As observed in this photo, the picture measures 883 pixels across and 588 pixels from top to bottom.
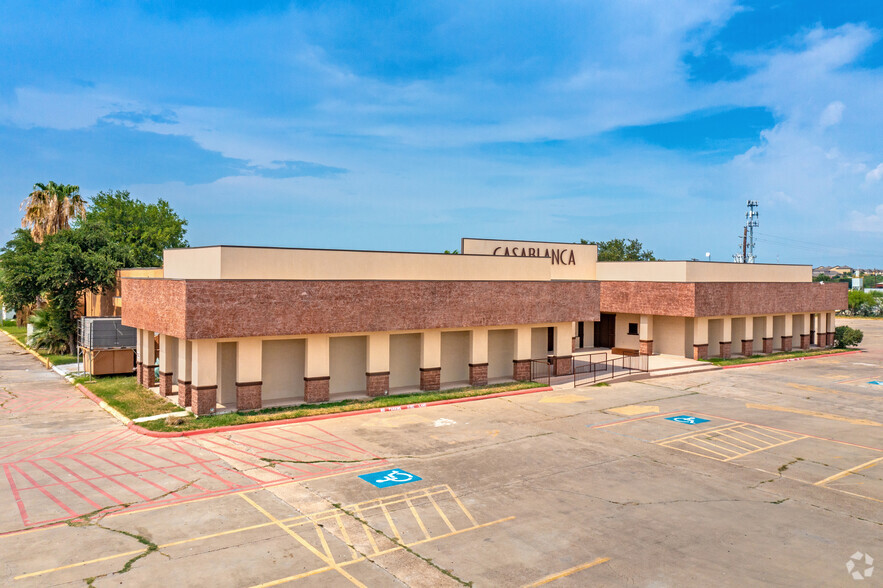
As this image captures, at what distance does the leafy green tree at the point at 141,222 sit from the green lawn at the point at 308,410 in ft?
117

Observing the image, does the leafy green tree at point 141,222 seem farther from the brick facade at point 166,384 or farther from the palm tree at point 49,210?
the brick facade at point 166,384

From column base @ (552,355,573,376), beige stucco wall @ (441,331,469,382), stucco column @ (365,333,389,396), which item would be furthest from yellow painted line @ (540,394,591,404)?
stucco column @ (365,333,389,396)

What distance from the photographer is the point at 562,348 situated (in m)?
33.9

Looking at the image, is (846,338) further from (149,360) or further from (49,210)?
(49,210)

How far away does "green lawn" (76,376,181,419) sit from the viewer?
79.0 ft

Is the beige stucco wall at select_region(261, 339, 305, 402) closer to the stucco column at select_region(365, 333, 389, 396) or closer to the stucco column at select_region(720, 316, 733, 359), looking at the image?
the stucco column at select_region(365, 333, 389, 396)

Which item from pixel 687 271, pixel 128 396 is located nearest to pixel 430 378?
pixel 128 396

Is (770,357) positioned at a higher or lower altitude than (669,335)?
lower

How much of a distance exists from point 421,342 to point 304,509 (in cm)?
1502

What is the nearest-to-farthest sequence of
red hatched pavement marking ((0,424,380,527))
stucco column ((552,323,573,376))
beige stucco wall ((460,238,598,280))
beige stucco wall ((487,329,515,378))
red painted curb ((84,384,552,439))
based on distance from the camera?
1. red hatched pavement marking ((0,424,380,527))
2. red painted curb ((84,384,552,439))
3. beige stucco wall ((487,329,515,378))
4. stucco column ((552,323,573,376))
5. beige stucco wall ((460,238,598,280))

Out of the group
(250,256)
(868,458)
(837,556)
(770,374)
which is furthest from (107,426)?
(770,374)

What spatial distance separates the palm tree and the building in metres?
26.4

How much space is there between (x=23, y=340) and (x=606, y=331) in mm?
48927

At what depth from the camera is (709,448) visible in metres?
20.3
